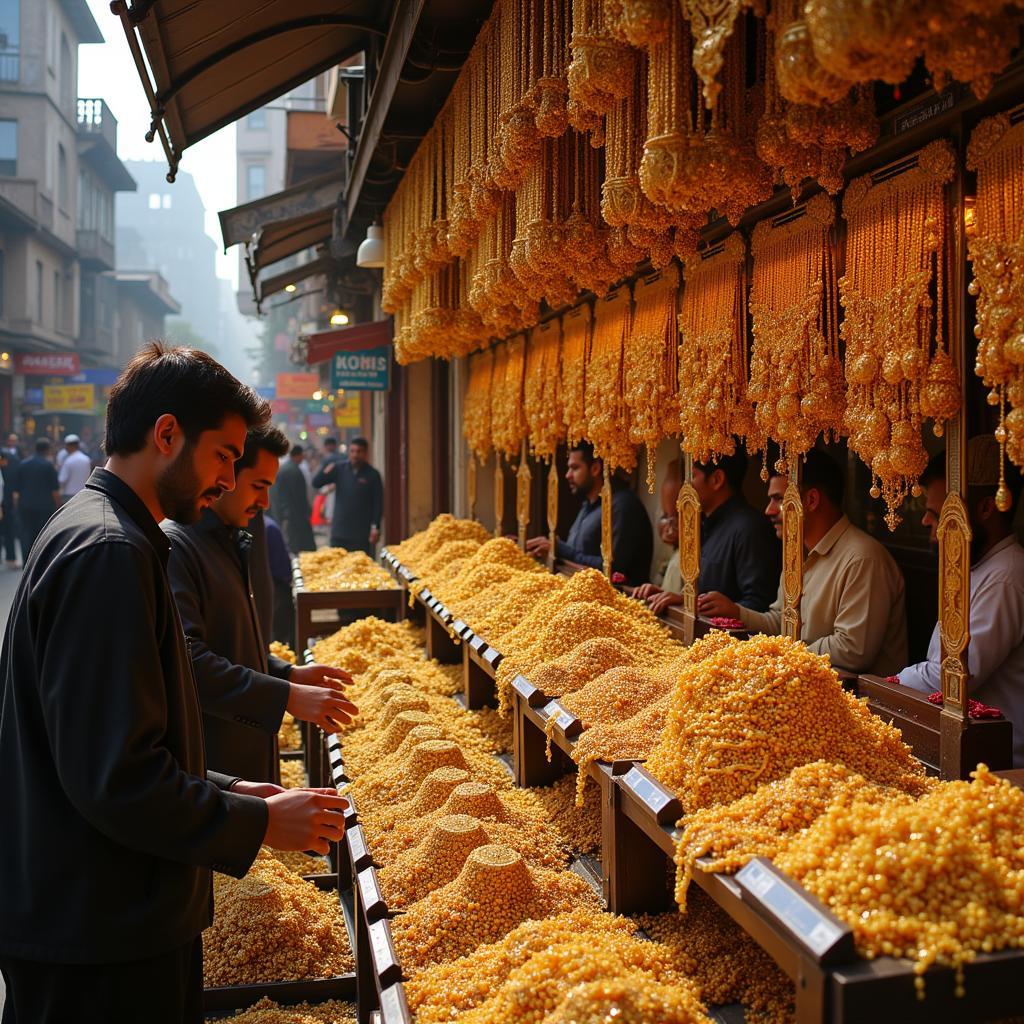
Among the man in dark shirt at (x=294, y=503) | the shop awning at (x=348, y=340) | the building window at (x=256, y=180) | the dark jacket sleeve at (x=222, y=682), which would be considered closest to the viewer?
the dark jacket sleeve at (x=222, y=682)

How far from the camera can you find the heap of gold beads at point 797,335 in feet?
10.0

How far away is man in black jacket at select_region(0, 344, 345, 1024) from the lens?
179cm

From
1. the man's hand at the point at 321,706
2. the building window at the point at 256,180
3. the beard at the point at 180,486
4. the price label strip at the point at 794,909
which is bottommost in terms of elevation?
the man's hand at the point at 321,706

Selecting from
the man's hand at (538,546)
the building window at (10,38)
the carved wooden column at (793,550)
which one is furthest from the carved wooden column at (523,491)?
the building window at (10,38)

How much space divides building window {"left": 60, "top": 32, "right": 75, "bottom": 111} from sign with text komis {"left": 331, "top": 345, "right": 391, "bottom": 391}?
27.0 metres

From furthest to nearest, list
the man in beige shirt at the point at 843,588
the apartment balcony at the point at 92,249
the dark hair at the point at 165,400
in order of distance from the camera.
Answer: the apartment balcony at the point at 92,249, the man in beige shirt at the point at 843,588, the dark hair at the point at 165,400

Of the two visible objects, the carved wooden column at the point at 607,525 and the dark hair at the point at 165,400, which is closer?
the dark hair at the point at 165,400

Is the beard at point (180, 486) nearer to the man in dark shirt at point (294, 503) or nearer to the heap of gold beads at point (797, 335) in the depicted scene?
the heap of gold beads at point (797, 335)

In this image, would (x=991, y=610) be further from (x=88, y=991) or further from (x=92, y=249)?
(x=92, y=249)

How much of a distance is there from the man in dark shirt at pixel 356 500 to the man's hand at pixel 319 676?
26.6 feet

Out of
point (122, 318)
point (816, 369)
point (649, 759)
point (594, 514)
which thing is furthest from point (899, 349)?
point (122, 318)

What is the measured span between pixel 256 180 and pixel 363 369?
52040 mm

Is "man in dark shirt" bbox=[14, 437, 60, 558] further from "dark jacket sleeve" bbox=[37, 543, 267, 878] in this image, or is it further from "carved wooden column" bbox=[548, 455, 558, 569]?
"dark jacket sleeve" bbox=[37, 543, 267, 878]

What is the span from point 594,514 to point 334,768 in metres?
3.51
